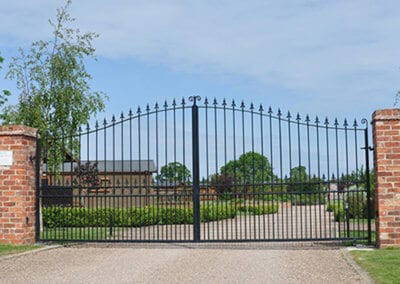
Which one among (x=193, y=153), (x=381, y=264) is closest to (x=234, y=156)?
(x=193, y=153)

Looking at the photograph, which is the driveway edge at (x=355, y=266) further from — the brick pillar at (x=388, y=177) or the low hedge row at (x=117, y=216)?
the low hedge row at (x=117, y=216)

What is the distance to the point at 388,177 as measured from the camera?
10.3 metres

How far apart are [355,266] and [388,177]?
7.52 feet

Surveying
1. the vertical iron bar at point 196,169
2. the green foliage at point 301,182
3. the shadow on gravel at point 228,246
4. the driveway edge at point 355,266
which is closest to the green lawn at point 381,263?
the driveway edge at point 355,266

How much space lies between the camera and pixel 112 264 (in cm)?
910

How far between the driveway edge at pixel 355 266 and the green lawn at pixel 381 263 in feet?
0.22

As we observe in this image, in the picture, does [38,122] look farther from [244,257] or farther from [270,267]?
[270,267]

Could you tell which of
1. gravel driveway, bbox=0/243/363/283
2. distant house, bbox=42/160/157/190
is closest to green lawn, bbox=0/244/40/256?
gravel driveway, bbox=0/243/363/283

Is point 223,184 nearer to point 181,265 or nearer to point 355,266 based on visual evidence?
point 181,265

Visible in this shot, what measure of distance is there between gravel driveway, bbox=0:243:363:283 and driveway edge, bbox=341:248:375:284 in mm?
62

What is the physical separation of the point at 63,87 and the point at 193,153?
668 cm

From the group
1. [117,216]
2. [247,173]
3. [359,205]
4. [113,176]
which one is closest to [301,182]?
[113,176]

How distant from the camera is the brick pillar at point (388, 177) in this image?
10.2 meters

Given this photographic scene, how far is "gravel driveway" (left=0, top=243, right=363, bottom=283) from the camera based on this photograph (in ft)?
25.8
